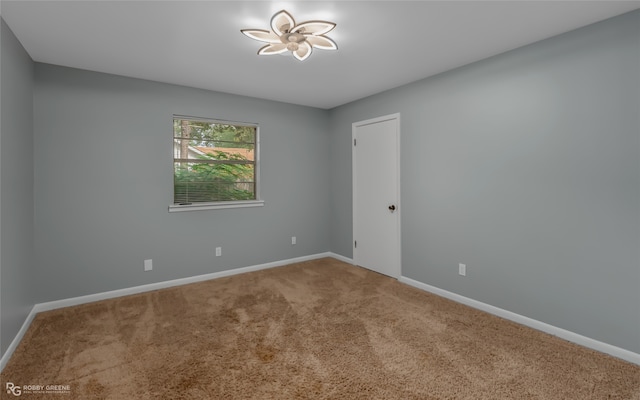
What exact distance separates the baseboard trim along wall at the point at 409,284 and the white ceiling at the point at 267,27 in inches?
93.3

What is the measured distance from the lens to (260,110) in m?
4.28

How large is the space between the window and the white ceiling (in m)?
0.68

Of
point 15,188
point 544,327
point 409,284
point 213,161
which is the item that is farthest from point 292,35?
point 544,327

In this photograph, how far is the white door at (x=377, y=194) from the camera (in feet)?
12.7

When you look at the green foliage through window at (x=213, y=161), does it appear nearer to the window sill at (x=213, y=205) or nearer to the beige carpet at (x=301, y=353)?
the window sill at (x=213, y=205)

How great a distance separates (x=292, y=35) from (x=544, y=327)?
123 inches

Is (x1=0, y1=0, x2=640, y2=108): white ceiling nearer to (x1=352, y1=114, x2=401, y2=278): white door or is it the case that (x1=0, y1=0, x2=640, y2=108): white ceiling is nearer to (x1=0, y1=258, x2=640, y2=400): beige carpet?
(x1=352, y1=114, x2=401, y2=278): white door

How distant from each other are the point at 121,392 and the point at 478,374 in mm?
2237

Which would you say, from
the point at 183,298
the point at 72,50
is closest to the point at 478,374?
the point at 183,298

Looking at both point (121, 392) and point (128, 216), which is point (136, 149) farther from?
point (121, 392)

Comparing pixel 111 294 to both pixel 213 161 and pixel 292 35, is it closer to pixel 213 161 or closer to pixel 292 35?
pixel 213 161

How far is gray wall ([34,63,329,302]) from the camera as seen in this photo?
2.99m

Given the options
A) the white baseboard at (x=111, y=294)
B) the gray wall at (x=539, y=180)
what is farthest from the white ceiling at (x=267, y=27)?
the white baseboard at (x=111, y=294)

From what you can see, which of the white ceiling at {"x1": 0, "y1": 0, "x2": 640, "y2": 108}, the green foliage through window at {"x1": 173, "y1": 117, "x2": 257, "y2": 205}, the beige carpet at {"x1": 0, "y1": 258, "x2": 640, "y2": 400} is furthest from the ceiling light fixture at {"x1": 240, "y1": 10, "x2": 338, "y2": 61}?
the beige carpet at {"x1": 0, "y1": 258, "x2": 640, "y2": 400}
